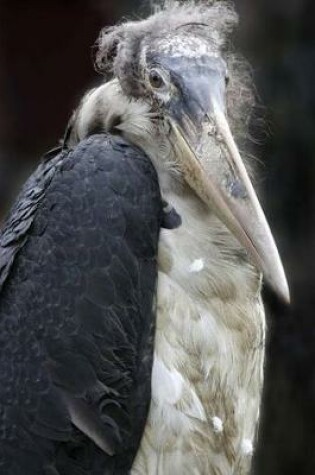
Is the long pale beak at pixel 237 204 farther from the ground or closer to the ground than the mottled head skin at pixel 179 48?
closer to the ground

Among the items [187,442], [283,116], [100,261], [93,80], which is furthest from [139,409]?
[93,80]

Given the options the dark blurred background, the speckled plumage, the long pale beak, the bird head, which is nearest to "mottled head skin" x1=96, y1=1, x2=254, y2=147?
the bird head

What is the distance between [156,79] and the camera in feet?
8.91

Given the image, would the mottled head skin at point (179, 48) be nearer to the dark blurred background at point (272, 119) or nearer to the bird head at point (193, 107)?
the bird head at point (193, 107)

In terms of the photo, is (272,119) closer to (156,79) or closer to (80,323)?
(156,79)

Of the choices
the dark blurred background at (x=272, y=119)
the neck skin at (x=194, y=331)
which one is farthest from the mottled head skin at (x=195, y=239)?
the dark blurred background at (x=272, y=119)

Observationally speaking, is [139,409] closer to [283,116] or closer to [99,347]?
[99,347]

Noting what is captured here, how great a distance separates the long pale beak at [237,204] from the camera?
2.51 meters

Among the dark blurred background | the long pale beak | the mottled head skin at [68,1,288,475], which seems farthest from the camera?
the dark blurred background

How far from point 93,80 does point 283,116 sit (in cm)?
116

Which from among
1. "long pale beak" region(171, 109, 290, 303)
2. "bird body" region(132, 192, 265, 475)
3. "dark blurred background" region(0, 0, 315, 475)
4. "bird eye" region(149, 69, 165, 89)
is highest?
"bird eye" region(149, 69, 165, 89)

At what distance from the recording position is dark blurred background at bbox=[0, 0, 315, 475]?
4.67 meters

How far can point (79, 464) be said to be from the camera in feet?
8.56

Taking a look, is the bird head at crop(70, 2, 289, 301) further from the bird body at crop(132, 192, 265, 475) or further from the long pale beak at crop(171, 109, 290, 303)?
the bird body at crop(132, 192, 265, 475)
